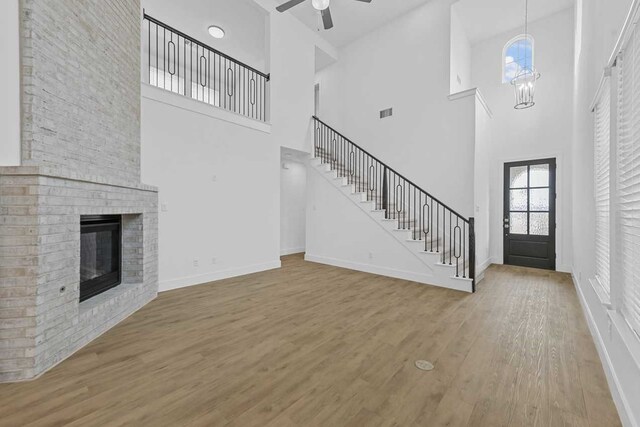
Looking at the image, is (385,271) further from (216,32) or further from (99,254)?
(216,32)

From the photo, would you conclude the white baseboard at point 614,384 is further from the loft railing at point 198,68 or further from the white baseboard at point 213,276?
the loft railing at point 198,68

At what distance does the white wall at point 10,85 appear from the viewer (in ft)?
6.63

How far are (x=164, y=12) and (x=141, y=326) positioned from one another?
6722 mm

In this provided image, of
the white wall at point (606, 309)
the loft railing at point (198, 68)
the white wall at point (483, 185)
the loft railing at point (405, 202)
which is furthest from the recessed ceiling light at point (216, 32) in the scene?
the white wall at point (606, 309)

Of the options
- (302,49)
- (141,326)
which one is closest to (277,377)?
(141,326)

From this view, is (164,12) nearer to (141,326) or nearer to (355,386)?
(141,326)

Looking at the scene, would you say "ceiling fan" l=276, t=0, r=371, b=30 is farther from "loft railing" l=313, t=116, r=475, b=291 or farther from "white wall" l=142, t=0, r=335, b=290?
"loft railing" l=313, t=116, r=475, b=291

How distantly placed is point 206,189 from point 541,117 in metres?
7.21

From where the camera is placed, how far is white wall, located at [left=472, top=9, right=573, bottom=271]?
5.70 meters

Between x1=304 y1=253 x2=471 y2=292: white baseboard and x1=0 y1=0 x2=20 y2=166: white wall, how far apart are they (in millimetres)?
4958

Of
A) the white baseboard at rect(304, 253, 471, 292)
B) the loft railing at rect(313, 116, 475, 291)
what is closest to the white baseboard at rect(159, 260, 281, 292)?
the white baseboard at rect(304, 253, 471, 292)

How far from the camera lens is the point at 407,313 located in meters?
3.30

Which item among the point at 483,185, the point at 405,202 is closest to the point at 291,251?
the point at 405,202

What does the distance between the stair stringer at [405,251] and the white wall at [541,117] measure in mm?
2959
